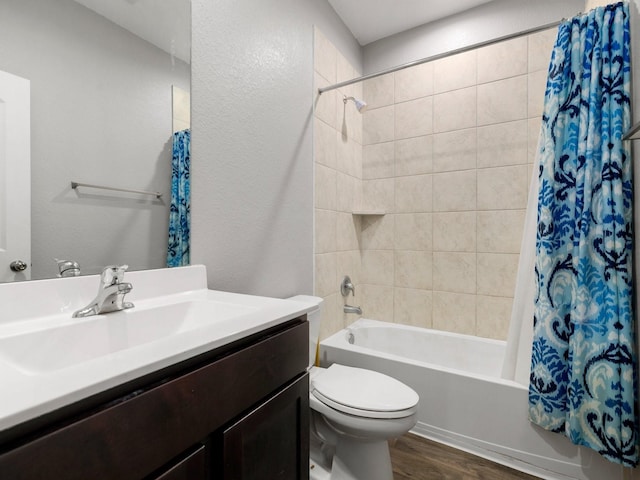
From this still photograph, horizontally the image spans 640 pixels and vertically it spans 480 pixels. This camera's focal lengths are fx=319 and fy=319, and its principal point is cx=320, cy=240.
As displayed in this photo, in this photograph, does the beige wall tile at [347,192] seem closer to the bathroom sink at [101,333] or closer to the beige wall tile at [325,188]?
the beige wall tile at [325,188]

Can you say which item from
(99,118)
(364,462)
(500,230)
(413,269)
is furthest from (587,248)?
(99,118)

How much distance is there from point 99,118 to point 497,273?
2212 millimetres

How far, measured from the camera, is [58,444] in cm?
39

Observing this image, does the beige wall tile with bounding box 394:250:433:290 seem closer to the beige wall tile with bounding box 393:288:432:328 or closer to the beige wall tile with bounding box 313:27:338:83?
the beige wall tile with bounding box 393:288:432:328

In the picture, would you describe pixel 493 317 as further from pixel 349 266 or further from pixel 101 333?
pixel 101 333

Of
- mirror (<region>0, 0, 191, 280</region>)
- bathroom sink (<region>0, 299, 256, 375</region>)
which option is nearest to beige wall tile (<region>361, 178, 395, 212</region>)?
mirror (<region>0, 0, 191, 280</region>)

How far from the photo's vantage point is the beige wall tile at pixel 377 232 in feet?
8.04

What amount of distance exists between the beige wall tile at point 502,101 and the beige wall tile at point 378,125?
0.61m

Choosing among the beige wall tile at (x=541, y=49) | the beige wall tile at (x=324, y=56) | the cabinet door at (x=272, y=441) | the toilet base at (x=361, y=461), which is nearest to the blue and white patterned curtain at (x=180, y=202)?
the cabinet door at (x=272, y=441)

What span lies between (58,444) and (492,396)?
5.60ft

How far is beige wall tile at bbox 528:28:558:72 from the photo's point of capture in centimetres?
192

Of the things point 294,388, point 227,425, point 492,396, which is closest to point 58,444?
point 227,425

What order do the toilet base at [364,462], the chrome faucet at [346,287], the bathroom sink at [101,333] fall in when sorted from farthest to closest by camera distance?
1. the chrome faucet at [346,287]
2. the toilet base at [364,462]
3. the bathroom sink at [101,333]

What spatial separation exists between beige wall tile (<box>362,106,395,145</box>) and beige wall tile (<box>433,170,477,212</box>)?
507mm
